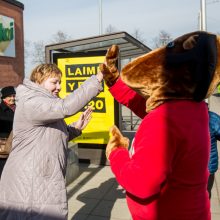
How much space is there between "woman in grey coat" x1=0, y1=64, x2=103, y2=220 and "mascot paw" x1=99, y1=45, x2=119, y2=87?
0.10 m

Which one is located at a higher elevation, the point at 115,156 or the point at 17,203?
the point at 115,156

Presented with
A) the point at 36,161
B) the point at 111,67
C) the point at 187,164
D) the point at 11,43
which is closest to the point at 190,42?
the point at 187,164

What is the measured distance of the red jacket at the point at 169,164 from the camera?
151 centimetres

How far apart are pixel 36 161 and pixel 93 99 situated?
4.01 metres

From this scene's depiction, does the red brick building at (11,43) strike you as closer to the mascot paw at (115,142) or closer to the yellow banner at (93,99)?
the yellow banner at (93,99)

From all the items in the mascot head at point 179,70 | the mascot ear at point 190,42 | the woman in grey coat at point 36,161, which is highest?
the mascot ear at point 190,42

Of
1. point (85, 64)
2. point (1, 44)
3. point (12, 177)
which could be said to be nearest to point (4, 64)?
point (1, 44)

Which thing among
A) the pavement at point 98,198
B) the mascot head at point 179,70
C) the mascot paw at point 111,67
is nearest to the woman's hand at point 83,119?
Result: the mascot paw at point 111,67

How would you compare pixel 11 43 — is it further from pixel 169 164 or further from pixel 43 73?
pixel 169 164

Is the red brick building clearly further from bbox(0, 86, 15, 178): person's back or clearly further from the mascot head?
the mascot head

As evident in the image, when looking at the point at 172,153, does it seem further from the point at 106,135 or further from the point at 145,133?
the point at 106,135

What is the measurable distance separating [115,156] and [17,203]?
102 cm

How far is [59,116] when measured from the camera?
2223mm

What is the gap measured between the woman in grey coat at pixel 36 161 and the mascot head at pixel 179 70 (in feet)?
2.35
